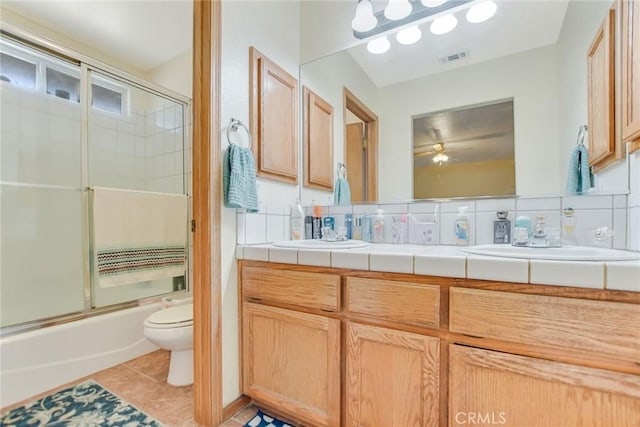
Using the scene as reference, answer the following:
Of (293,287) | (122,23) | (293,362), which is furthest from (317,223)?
(122,23)

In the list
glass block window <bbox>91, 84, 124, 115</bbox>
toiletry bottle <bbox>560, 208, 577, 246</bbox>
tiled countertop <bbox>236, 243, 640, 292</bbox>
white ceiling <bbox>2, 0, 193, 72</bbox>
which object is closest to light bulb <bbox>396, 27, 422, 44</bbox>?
toiletry bottle <bbox>560, 208, 577, 246</bbox>

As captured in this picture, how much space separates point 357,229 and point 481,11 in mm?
1231

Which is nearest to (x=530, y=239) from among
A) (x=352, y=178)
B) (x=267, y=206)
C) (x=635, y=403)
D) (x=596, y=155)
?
(x=596, y=155)

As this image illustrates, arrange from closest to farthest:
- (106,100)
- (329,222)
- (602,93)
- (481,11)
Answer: (602,93) < (481,11) < (329,222) < (106,100)

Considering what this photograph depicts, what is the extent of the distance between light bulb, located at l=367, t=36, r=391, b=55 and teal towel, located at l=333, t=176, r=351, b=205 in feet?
2.42

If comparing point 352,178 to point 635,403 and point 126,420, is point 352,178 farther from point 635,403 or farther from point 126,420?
point 126,420

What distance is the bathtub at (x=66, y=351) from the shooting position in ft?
4.81

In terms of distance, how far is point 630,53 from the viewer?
960 mm

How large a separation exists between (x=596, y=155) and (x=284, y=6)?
176cm

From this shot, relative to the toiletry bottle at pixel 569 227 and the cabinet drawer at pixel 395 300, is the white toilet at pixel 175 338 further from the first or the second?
the toiletry bottle at pixel 569 227

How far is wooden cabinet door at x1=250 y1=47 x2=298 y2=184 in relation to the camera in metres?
1.49

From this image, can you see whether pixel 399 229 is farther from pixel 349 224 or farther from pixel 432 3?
pixel 432 3

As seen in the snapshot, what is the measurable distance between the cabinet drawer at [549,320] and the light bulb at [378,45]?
1.37m

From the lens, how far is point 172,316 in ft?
5.33
